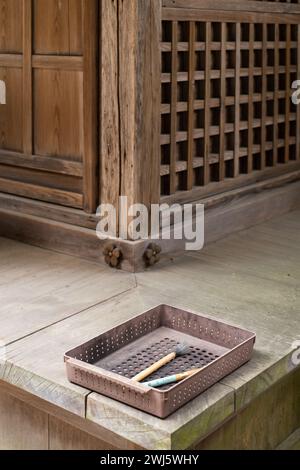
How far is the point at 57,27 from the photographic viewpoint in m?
2.78

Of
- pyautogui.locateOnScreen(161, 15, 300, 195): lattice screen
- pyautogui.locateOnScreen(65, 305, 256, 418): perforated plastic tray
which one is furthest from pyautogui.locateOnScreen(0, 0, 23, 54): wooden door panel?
pyautogui.locateOnScreen(65, 305, 256, 418): perforated plastic tray

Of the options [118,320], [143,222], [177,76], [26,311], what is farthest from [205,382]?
[177,76]

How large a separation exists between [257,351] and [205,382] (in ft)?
0.93

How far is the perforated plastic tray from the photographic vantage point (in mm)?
1706

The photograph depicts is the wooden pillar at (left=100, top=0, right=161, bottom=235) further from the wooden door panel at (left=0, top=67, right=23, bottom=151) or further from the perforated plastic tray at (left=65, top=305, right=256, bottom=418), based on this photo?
the perforated plastic tray at (left=65, top=305, right=256, bottom=418)

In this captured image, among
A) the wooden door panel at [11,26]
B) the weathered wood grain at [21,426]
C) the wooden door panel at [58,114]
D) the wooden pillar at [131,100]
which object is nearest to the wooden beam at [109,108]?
the wooden pillar at [131,100]

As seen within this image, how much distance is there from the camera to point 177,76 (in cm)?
280

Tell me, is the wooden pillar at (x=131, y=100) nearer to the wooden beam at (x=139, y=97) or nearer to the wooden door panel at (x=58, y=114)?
the wooden beam at (x=139, y=97)

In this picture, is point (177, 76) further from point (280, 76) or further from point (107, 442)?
point (107, 442)

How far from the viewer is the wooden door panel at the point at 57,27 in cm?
271

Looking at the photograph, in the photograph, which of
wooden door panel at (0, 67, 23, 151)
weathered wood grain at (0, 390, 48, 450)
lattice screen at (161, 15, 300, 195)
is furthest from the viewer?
wooden door panel at (0, 67, 23, 151)

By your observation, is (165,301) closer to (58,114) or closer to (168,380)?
(168,380)

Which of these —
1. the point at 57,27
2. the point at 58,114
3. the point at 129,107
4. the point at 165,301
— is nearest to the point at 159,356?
the point at 165,301

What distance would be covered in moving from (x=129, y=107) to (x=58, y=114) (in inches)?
15.2
